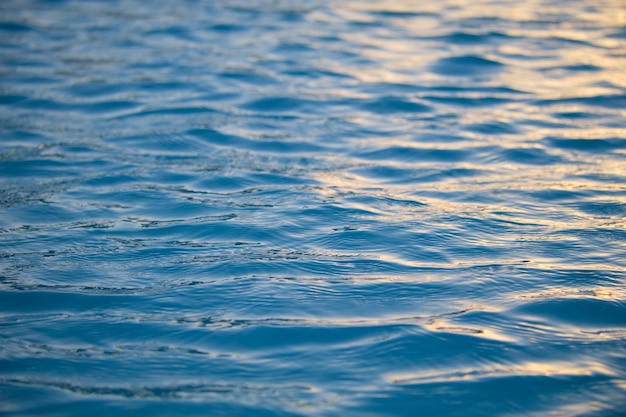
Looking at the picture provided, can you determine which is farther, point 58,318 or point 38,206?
point 38,206

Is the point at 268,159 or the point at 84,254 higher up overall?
the point at 268,159

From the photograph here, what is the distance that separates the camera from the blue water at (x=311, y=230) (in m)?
2.62

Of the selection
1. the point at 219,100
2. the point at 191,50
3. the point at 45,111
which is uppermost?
the point at 191,50

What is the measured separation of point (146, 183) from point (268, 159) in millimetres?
922

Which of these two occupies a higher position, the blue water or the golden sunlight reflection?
the blue water

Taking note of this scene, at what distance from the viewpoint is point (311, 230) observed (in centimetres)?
389

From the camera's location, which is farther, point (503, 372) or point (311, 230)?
point (311, 230)

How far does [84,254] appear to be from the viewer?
3570 millimetres

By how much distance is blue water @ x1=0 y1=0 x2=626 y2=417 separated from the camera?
2615 mm

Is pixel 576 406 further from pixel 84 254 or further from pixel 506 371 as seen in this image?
pixel 84 254

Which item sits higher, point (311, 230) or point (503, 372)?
point (311, 230)

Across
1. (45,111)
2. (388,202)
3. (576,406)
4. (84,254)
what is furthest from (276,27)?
(576,406)

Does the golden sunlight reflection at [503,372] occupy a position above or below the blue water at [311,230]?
below

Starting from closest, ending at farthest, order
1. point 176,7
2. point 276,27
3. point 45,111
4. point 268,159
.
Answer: point 268,159
point 45,111
point 276,27
point 176,7
